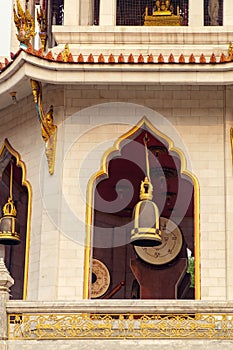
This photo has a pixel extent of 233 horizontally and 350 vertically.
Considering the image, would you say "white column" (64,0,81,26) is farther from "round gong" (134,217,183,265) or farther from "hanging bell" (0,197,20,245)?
"round gong" (134,217,183,265)

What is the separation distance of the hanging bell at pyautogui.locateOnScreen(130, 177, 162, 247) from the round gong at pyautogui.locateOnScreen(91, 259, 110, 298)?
535 cm

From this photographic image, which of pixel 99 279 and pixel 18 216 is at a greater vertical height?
pixel 18 216

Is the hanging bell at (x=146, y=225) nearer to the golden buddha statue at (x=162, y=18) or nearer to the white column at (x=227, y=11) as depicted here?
the golden buddha statue at (x=162, y=18)

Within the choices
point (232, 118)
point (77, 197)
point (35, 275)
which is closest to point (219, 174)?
point (232, 118)

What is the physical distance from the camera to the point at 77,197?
26.7 meters

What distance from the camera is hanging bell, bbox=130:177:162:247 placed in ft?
86.1

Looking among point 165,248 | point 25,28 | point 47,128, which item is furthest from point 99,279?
point 25,28

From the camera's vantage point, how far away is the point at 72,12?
94.9 ft

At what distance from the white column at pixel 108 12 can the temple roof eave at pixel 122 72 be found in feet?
9.96

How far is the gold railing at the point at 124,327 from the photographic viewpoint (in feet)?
71.2

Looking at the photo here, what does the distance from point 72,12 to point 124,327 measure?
34.1 feet

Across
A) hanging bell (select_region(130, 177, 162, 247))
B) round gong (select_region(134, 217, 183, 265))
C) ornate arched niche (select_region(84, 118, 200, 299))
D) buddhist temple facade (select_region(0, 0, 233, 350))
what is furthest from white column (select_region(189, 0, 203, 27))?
round gong (select_region(134, 217, 183, 265))

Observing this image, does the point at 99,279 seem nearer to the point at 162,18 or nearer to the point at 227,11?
the point at 162,18

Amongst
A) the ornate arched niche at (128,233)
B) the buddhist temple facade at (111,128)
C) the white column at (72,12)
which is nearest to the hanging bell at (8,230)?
the buddhist temple facade at (111,128)
